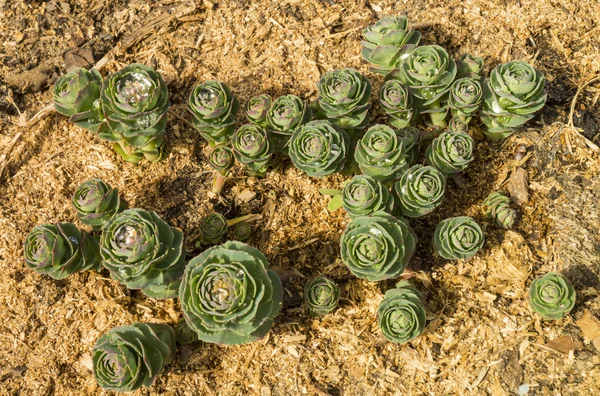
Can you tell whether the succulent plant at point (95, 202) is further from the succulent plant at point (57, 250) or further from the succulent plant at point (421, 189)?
the succulent plant at point (421, 189)

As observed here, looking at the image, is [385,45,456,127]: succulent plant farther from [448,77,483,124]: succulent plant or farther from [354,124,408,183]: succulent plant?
[354,124,408,183]: succulent plant

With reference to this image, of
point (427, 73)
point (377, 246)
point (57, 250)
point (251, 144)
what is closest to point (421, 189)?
point (377, 246)

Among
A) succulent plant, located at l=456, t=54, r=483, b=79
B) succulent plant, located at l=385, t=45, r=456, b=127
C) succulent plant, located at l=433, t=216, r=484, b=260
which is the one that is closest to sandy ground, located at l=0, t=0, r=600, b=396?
succulent plant, located at l=433, t=216, r=484, b=260

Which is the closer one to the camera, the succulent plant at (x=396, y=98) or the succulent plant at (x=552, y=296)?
the succulent plant at (x=552, y=296)

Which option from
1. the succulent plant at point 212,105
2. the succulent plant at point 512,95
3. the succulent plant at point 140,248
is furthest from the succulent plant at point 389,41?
the succulent plant at point 140,248

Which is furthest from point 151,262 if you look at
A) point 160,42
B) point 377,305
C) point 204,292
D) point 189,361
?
point 160,42

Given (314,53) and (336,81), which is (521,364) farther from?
(314,53)
